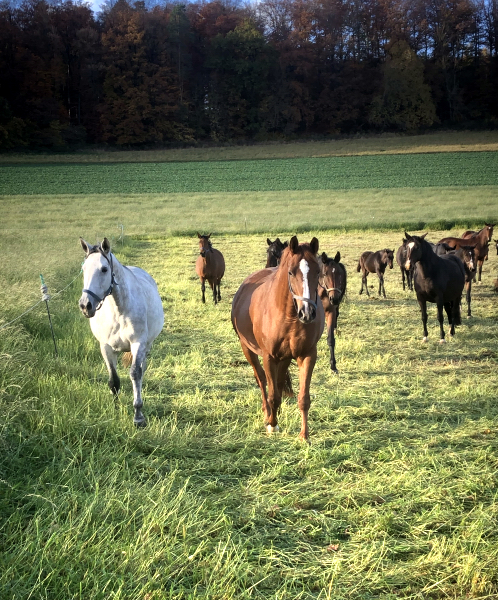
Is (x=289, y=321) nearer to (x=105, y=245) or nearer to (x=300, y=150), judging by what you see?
(x=105, y=245)

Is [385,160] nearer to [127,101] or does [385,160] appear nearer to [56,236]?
[127,101]

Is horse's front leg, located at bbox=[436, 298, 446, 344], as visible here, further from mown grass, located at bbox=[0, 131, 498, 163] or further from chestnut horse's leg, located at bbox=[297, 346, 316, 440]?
mown grass, located at bbox=[0, 131, 498, 163]

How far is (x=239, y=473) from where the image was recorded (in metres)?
4.47

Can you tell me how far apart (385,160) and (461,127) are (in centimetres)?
1788

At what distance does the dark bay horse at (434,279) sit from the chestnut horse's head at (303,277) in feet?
17.7

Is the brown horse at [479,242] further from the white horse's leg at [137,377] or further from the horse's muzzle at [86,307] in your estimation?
the horse's muzzle at [86,307]

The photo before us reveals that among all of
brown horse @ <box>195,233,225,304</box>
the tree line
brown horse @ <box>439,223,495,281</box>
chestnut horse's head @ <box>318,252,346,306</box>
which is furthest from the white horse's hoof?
the tree line

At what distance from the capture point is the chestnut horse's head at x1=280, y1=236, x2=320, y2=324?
4.49 meters

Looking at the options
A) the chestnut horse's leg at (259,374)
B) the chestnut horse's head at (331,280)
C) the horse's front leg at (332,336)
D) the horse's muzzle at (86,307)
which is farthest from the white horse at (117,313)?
the chestnut horse's head at (331,280)

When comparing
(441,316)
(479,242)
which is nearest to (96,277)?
(441,316)

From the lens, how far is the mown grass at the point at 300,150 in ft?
176

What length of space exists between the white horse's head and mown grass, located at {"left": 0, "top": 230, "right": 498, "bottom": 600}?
3.01 feet

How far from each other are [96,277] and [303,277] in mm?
1997

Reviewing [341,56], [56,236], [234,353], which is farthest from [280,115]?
[234,353]
